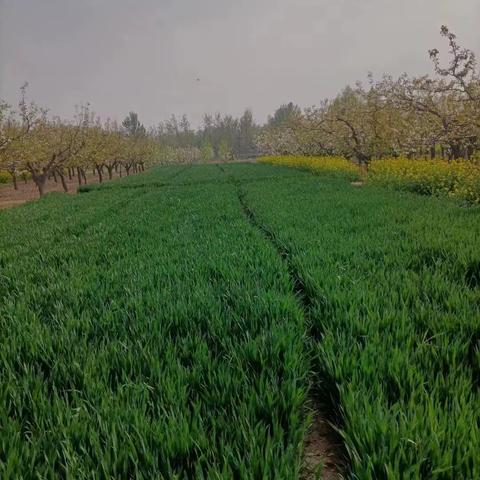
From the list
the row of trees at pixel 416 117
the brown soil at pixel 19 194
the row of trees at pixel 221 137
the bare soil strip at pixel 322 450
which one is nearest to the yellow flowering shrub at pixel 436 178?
the row of trees at pixel 416 117

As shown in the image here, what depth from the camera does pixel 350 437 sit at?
1.58 meters

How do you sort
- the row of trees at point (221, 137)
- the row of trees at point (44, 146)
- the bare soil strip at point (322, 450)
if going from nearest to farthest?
1. the bare soil strip at point (322, 450)
2. the row of trees at point (44, 146)
3. the row of trees at point (221, 137)

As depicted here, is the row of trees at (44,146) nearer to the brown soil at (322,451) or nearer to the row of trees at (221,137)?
the brown soil at (322,451)

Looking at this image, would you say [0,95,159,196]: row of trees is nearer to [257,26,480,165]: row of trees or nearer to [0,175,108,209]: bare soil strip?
[0,175,108,209]: bare soil strip

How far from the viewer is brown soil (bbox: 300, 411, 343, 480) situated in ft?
5.46

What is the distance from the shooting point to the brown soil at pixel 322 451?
166cm

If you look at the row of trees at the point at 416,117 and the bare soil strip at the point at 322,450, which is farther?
the row of trees at the point at 416,117

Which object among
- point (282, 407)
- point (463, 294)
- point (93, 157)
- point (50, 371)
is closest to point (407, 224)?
point (463, 294)

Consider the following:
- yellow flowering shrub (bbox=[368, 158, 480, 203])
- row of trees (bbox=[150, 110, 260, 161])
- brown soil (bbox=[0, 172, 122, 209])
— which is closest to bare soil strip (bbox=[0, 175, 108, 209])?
brown soil (bbox=[0, 172, 122, 209])

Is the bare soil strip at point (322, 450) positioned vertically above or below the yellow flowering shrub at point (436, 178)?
below

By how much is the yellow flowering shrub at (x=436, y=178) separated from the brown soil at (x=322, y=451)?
9.33 m

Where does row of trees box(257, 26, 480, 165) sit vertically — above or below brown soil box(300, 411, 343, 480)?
above

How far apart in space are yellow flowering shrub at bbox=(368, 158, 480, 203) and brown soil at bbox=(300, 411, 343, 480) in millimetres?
9330

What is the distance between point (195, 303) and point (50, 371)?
3.91 ft
